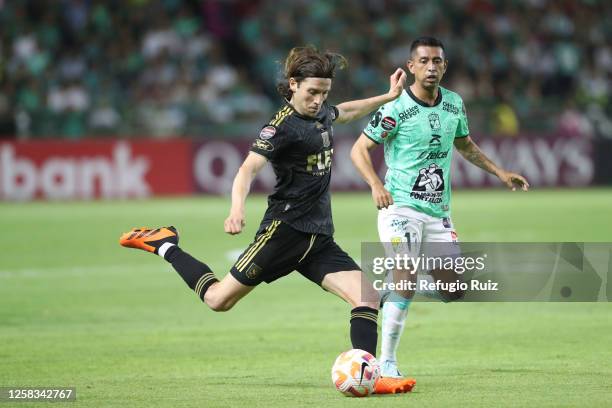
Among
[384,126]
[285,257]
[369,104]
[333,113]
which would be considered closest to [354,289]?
[285,257]

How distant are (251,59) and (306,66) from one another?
74.7 feet

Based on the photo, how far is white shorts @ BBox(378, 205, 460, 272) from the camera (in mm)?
8547

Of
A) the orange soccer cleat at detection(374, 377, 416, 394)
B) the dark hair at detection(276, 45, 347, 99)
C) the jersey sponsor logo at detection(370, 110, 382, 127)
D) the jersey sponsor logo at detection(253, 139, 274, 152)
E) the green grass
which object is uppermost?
the dark hair at detection(276, 45, 347, 99)

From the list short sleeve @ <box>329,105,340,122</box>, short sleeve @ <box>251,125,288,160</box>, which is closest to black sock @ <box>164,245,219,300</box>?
short sleeve @ <box>251,125,288,160</box>

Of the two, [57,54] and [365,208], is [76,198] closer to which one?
[57,54]

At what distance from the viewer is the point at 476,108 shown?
91.5 feet

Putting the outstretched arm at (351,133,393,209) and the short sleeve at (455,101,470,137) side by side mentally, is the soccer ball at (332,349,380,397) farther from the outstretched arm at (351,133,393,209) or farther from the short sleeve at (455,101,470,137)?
the short sleeve at (455,101,470,137)

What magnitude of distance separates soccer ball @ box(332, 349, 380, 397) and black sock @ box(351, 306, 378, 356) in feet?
0.54

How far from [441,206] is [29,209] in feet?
56.7

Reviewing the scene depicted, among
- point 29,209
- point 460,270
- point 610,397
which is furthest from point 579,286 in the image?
point 29,209

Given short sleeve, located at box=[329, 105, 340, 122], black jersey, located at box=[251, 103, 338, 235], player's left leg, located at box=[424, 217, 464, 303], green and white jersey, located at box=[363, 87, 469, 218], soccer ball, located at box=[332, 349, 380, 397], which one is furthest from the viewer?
green and white jersey, located at box=[363, 87, 469, 218]

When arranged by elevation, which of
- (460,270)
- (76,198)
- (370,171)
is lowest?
(76,198)

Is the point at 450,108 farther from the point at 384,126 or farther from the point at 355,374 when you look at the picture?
the point at 355,374

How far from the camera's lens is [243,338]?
10.5 metres
